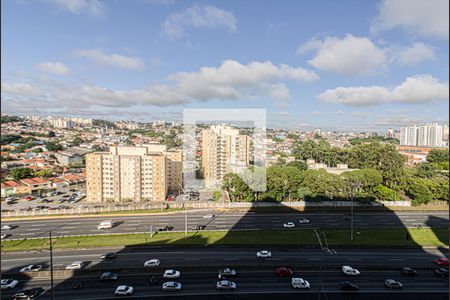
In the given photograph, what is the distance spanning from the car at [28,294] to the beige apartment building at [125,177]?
9.09 m

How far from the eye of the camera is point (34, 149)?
672 inches

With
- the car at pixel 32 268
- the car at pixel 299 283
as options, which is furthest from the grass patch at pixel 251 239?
the car at pixel 299 283

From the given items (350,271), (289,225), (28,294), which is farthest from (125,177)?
(350,271)

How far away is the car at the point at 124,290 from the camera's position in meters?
5.70

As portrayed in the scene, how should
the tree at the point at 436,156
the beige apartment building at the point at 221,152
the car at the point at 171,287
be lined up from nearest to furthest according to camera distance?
1. the car at the point at 171,287
2. the beige apartment building at the point at 221,152
3. the tree at the point at 436,156

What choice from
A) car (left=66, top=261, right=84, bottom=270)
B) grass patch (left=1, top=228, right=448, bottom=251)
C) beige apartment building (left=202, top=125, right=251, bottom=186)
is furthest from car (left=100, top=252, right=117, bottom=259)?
beige apartment building (left=202, top=125, right=251, bottom=186)

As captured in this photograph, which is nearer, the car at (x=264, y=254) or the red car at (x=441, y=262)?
the red car at (x=441, y=262)

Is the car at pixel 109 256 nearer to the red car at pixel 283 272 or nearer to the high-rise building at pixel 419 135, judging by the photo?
the red car at pixel 283 272

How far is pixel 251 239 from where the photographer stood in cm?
875

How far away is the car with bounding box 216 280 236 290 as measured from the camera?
19.4ft

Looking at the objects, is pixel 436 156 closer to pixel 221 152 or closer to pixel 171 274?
pixel 221 152

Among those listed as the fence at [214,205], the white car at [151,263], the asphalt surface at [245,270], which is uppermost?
the fence at [214,205]

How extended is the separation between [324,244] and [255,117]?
5748 millimetres

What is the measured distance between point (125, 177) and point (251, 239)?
29.3ft
